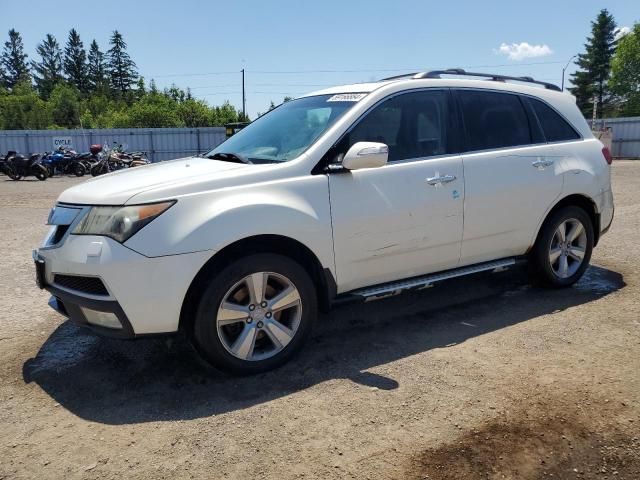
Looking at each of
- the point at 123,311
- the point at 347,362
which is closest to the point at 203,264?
the point at 123,311

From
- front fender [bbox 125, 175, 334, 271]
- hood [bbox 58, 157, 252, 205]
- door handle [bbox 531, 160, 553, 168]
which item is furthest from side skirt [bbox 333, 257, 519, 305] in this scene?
hood [bbox 58, 157, 252, 205]

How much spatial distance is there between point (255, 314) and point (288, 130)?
152 centimetres

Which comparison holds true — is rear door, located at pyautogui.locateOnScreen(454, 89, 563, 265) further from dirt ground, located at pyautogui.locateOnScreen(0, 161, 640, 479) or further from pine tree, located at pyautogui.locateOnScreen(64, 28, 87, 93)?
pine tree, located at pyautogui.locateOnScreen(64, 28, 87, 93)

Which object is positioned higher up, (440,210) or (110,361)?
(440,210)

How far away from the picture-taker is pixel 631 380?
3.29 meters

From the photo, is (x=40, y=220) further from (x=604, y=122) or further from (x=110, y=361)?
(x=604, y=122)

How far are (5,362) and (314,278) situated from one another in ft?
7.45

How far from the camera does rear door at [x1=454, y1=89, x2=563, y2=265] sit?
4.28m

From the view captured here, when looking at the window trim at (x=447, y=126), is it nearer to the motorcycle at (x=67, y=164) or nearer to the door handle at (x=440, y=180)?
the door handle at (x=440, y=180)

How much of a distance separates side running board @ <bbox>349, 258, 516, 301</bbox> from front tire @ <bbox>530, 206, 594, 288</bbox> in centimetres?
36

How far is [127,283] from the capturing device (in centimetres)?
306

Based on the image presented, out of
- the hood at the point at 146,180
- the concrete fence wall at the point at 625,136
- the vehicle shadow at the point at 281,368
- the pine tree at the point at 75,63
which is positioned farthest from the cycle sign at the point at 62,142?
the pine tree at the point at 75,63

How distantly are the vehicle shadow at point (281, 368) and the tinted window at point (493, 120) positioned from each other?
1426 millimetres

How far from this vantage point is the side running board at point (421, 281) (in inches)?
151
